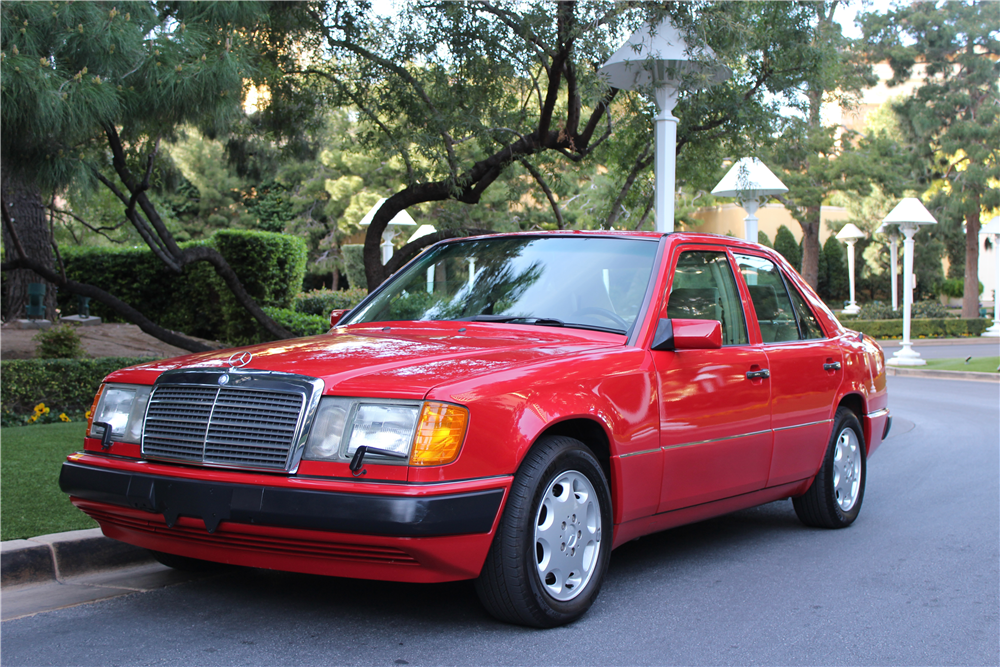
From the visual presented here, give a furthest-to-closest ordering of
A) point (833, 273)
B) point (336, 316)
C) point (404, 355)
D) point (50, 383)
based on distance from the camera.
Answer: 1. point (833, 273)
2. point (50, 383)
3. point (336, 316)
4. point (404, 355)

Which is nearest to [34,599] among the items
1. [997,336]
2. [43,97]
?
[43,97]

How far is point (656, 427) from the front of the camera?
4504 mm

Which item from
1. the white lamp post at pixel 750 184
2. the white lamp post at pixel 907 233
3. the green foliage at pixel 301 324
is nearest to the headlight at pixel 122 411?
the green foliage at pixel 301 324

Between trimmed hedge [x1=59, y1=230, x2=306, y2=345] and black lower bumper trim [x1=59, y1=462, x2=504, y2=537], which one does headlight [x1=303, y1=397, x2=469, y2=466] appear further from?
trimmed hedge [x1=59, y1=230, x2=306, y2=345]

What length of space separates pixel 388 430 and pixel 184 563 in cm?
186

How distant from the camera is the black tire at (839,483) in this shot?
237 inches

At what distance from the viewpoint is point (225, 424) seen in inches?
150

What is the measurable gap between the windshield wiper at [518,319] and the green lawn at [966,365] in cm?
1797

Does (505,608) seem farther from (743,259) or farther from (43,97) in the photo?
(43,97)

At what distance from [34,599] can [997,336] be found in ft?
119

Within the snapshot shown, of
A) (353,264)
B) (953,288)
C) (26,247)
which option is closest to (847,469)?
(26,247)

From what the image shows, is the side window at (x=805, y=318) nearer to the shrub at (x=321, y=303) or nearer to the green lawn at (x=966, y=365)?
the green lawn at (x=966, y=365)

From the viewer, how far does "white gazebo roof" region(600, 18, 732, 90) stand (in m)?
8.40

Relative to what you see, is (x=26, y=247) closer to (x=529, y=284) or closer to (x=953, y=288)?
(x=529, y=284)
